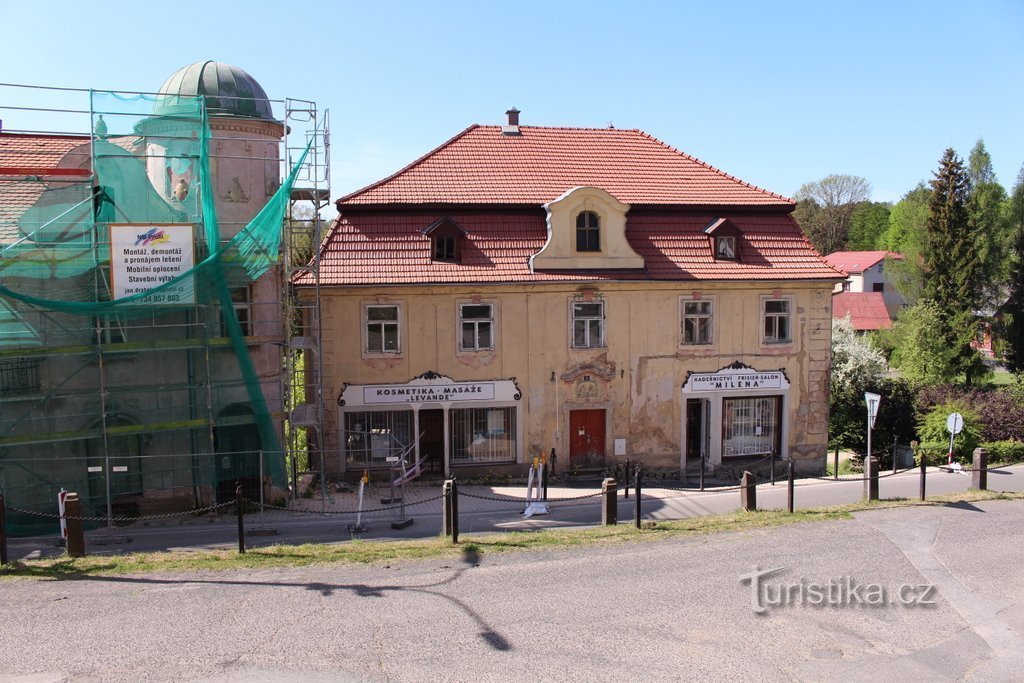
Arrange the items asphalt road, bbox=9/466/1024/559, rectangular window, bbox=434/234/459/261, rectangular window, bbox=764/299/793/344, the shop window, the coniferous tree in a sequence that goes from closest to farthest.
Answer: asphalt road, bbox=9/466/1024/559 → the shop window → rectangular window, bbox=434/234/459/261 → rectangular window, bbox=764/299/793/344 → the coniferous tree

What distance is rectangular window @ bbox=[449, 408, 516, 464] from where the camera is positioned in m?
20.5

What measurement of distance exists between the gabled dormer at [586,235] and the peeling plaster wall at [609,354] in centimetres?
63

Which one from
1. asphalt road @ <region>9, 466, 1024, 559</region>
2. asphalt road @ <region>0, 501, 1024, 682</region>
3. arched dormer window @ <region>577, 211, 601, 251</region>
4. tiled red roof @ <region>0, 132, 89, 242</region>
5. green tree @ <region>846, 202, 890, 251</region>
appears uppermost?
green tree @ <region>846, 202, 890, 251</region>

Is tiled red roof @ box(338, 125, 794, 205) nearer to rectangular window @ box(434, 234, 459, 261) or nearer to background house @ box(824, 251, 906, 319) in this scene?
rectangular window @ box(434, 234, 459, 261)

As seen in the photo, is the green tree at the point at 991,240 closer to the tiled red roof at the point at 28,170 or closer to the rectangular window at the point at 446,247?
the rectangular window at the point at 446,247

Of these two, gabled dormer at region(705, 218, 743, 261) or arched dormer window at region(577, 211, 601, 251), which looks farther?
gabled dormer at region(705, 218, 743, 261)

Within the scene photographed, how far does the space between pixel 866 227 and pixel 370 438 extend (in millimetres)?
82701

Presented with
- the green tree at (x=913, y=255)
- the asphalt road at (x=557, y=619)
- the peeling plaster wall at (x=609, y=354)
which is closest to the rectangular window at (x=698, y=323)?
the peeling plaster wall at (x=609, y=354)

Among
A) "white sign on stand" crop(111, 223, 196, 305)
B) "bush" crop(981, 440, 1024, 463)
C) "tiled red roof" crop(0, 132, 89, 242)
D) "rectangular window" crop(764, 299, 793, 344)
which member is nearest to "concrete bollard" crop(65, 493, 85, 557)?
"white sign on stand" crop(111, 223, 196, 305)

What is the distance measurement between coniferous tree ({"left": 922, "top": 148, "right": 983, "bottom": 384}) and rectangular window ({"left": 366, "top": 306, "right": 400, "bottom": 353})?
33157 mm

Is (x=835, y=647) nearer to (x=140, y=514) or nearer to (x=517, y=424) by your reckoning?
(x=517, y=424)

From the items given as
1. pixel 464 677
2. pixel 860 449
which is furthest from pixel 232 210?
pixel 860 449

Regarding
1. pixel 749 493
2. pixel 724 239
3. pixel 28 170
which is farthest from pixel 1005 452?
pixel 28 170

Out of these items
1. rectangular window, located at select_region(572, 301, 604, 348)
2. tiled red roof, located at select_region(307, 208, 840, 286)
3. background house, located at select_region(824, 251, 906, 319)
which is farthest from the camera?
background house, located at select_region(824, 251, 906, 319)
